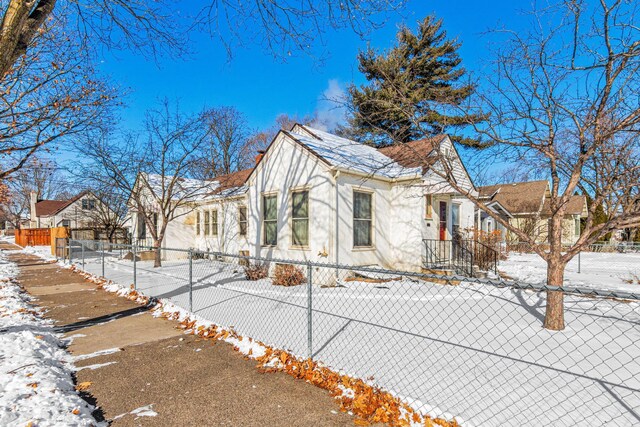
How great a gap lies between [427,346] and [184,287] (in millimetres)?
6435

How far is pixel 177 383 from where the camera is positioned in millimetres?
3547

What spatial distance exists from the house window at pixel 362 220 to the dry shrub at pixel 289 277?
77.8 inches

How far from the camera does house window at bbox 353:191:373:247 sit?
10.2 metres

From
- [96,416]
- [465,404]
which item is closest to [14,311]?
[96,416]

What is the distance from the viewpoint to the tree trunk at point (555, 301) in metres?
5.14

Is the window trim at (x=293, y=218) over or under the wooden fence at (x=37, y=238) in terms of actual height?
over

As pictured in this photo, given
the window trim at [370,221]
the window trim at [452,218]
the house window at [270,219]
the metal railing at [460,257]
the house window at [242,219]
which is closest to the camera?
the window trim at [370,221]

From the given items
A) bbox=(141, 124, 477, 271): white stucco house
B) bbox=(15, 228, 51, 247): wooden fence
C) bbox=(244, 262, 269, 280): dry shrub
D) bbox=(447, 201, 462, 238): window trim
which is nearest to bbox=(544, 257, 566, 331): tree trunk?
bbox=(141, 124, 477, 271): white stucco house

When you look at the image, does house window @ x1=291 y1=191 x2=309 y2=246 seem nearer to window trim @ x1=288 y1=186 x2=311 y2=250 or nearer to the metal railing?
window trim @ x1=288 y1=186 x2=311 y2=250

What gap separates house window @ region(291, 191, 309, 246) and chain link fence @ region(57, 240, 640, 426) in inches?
68.4

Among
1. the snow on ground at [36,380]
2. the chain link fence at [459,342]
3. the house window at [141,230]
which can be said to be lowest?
the chain link fence at [459,342]

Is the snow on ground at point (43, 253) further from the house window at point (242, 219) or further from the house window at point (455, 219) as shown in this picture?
the house window at point (455, 219)

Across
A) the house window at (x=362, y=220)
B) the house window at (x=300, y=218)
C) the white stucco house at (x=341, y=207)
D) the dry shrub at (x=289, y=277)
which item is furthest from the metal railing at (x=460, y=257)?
the dry shrub at (x=289, y=277)

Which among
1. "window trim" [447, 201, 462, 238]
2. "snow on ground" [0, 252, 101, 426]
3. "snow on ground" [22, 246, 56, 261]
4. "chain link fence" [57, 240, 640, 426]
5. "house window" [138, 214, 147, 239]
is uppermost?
"window trim" [447, 201, 462, 238]
